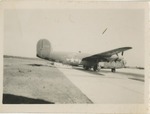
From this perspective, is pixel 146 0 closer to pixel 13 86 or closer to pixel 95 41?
pixel 95 41

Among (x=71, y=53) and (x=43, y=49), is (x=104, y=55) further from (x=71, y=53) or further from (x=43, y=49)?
(x=43, y=49)

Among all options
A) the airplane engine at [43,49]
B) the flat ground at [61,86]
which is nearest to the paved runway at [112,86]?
the flat ground at [61,86]

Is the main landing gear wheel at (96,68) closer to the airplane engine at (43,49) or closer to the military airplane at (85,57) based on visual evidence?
the military airplane at (85,57)

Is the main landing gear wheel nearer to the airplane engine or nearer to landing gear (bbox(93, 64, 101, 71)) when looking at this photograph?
landing gear (bbox(93, 64, 101, 71))

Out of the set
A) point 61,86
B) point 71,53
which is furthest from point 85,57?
point 61,86

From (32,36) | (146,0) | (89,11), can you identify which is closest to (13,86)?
(32,36)

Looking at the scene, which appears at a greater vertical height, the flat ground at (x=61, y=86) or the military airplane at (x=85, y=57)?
the military airplane at (x=85, y=57)

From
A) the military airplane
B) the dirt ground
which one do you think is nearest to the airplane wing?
the military airplane

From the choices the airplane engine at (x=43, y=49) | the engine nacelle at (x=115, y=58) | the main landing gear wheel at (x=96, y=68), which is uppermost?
the airplane engine at (x=43, y=49)
